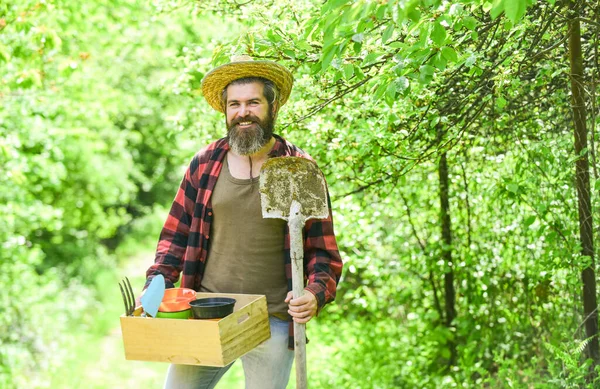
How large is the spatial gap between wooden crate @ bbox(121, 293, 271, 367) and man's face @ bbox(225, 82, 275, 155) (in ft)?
2.28

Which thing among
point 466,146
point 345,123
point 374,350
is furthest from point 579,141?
point 374,350

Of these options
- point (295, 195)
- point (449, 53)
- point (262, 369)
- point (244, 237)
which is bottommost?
point (262, 369)

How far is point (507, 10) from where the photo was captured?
1858mm

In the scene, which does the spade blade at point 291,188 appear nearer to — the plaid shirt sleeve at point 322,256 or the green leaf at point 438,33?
the plaid shirt sleeve at point 322,256

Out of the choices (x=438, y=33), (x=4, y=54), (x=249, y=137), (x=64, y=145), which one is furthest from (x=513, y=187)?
(x=64, y=145)

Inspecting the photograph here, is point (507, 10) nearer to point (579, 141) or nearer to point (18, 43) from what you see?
point (579, 141)

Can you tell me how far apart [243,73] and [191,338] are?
3.77 ft

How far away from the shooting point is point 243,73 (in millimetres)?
2836

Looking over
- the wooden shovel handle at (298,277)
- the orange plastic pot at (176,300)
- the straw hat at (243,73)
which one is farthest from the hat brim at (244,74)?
the orange plastic pot at (176,300)

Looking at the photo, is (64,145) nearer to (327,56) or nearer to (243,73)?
(243,73)

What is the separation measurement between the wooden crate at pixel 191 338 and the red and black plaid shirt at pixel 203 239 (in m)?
0.33

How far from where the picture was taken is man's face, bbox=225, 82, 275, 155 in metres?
2.79

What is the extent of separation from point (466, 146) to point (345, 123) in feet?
2.56

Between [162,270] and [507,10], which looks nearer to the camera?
[507,10]
